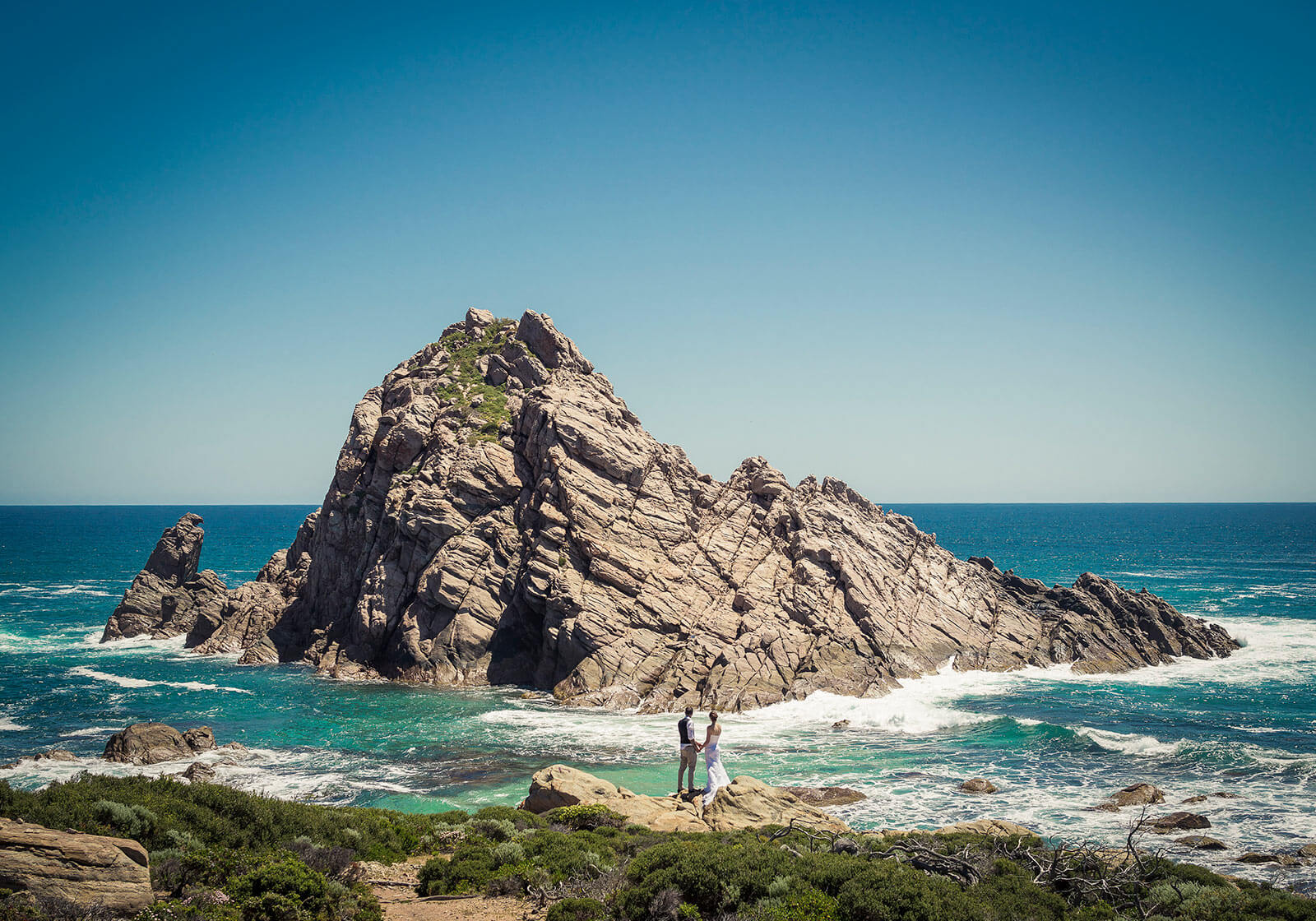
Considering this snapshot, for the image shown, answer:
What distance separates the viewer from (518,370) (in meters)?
64.7

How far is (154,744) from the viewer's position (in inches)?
1312

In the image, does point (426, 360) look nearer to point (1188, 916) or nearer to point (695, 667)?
point (695, 667)

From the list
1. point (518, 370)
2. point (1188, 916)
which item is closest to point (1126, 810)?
point (1188, 916)

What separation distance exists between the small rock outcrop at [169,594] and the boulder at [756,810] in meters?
55.9

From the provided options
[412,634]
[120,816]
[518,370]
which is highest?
[518,370]

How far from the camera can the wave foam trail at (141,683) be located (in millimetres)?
48625

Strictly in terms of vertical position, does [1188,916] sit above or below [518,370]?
below

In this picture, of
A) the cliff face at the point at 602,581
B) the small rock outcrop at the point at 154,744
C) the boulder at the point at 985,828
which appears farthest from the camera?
the cliff face at the point at 602,581

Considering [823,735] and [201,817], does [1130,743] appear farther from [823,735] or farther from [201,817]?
[201,817]

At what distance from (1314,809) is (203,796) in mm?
36005

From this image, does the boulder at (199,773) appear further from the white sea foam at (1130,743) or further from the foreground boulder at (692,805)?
the white sea foam at (1130,743)

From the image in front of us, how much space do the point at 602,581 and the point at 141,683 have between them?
3068cm

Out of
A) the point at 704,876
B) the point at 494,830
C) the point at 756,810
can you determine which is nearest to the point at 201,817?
the point at 494,830

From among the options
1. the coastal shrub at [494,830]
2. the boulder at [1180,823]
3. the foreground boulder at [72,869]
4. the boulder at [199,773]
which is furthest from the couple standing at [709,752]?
the boulder at [199,773]
